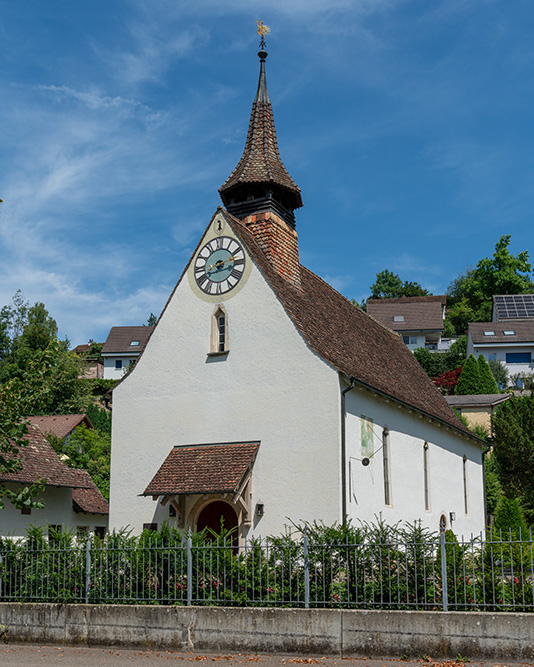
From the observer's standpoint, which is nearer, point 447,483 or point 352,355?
point 352,355

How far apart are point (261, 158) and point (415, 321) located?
60.0 meters

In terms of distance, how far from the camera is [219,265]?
2220 centimetres

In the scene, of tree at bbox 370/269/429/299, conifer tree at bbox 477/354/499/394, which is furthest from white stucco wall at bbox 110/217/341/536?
tree at bbox 370/269/429/299

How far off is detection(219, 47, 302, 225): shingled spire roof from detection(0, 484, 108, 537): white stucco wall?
1146 centimetres

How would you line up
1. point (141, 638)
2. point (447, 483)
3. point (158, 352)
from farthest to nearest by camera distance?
point (447, 483) → point (158, 352) → point (141, 638)

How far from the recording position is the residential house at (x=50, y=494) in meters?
24.6

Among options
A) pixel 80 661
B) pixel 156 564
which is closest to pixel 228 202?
pixel 156 564

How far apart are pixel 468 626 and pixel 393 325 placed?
71.2m

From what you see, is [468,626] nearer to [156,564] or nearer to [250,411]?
[156,564]

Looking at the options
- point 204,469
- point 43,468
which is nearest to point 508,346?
point 43,468

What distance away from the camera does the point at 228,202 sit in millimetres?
25000

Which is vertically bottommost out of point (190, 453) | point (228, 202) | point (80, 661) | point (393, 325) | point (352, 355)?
point (80, 661)

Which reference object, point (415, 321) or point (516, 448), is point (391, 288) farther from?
point (516, 448)

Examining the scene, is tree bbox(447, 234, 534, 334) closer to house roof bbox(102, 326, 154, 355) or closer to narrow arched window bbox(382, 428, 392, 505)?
house roof bbox(102, 326, 154, 355)
